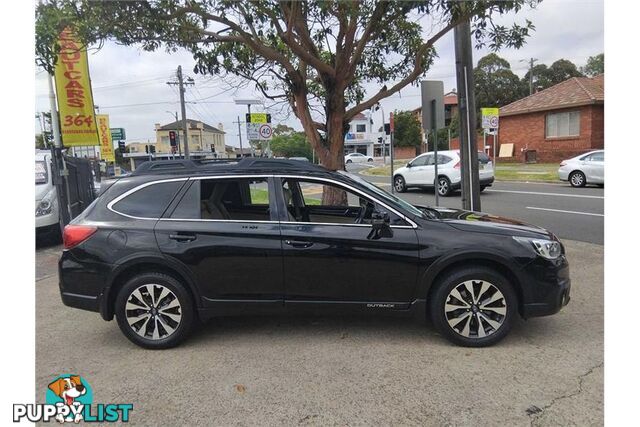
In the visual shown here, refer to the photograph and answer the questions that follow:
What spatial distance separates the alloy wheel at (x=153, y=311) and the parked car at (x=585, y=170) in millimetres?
16138

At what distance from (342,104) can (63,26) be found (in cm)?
426

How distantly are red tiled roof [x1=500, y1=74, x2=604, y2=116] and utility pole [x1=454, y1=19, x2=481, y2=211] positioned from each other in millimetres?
22053

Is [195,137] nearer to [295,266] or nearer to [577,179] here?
[577,179]

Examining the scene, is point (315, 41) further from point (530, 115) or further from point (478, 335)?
point (530, 115)

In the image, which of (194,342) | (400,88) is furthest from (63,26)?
(400,88)

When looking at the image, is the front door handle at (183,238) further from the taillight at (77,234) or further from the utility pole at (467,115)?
the utility pole at (467,115)

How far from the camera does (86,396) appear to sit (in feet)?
11.0

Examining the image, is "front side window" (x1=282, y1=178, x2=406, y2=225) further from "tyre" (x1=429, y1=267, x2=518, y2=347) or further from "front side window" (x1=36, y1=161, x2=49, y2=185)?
"front side window" (x1=36, y1=161, x2=49, y2=185)

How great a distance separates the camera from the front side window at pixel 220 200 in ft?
13.6

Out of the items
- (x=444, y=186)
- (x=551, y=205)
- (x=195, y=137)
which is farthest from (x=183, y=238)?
(x=195, y=137)

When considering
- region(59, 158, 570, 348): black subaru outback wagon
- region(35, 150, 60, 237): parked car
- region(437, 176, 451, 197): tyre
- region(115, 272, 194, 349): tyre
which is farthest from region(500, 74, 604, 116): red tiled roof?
region(115, 272, 194, 349): tyre

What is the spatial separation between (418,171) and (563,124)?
16.1 meters

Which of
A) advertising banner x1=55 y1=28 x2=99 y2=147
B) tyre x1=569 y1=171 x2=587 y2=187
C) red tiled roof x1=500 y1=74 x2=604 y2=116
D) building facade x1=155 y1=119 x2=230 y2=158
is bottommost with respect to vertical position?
tyre x1=569 y1=171 x2=587 y2=187

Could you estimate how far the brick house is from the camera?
25656mm
